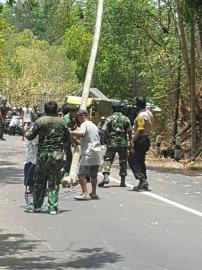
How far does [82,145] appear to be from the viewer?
12.6m

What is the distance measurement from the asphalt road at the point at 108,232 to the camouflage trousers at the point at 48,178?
30cm

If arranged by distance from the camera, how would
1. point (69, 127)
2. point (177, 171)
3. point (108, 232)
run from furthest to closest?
point (177, 171)
point (69, 127)
point (108, 232)

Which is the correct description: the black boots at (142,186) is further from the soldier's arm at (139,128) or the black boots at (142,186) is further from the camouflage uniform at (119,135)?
the soldier's arm at (139,128)

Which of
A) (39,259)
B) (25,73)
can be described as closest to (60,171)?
(39,259)

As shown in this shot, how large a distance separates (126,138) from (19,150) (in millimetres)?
11868

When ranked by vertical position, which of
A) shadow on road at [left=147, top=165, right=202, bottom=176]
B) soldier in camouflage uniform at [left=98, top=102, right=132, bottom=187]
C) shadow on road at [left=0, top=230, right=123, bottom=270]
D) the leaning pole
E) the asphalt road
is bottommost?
shadow on road at [left=0, top=230, right=123, bottom=270]

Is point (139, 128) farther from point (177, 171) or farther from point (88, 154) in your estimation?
point (177, 171)

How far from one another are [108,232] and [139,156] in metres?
4.63

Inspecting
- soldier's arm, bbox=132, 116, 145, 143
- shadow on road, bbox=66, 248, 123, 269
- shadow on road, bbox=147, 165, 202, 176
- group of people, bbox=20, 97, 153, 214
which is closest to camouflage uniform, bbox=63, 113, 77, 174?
group of people, bbox=20, 97, 153, 214

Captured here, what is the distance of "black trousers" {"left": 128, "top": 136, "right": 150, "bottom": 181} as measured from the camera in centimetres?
1374

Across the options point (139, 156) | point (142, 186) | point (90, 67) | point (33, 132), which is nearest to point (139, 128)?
point (139, 156)

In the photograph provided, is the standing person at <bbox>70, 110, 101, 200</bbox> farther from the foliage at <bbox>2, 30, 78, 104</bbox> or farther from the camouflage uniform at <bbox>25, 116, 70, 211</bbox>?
the foliage at <bbox>2, 30, 78, 104</bbox>

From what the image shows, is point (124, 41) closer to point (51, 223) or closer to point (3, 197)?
A: point (3, 197)

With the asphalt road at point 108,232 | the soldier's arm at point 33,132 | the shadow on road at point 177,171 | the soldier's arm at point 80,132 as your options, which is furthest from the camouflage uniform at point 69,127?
the shadow on road at point 177,171
